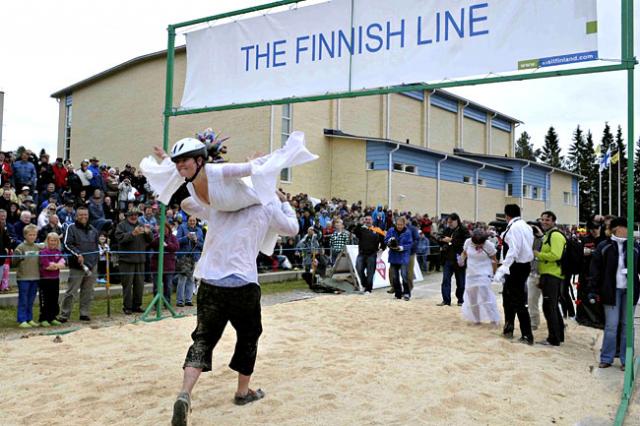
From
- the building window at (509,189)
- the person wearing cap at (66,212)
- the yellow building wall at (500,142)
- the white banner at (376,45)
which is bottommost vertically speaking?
the person wearing cap at (66,212)

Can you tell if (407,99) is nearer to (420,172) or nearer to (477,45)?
(420,172)

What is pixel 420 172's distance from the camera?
93.1 ft

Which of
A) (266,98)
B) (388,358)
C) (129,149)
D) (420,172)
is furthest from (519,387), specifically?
(129,149)

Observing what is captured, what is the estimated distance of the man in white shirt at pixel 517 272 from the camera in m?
7.76

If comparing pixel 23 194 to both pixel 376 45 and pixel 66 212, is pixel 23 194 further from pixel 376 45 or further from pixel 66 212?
pixel 376 45

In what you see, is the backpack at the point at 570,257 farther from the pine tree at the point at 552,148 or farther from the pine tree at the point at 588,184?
the pine tree at the point at 552,148

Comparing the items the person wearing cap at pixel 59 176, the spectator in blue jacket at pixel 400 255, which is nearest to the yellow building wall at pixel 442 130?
the spectator in blue jacket at pixel 400 255

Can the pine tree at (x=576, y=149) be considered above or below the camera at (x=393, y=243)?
above

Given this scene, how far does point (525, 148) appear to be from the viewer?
85250 millimetres

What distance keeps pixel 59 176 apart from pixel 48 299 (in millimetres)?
6437

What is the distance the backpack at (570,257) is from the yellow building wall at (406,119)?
21.6 m

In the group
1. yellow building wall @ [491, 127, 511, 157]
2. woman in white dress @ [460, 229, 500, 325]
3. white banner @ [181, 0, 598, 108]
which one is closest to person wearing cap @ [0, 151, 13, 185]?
white banner @ [181, 0, 598, 108]

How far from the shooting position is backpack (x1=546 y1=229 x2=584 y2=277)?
310 inches

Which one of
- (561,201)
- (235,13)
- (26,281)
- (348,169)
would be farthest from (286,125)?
(561,201)
